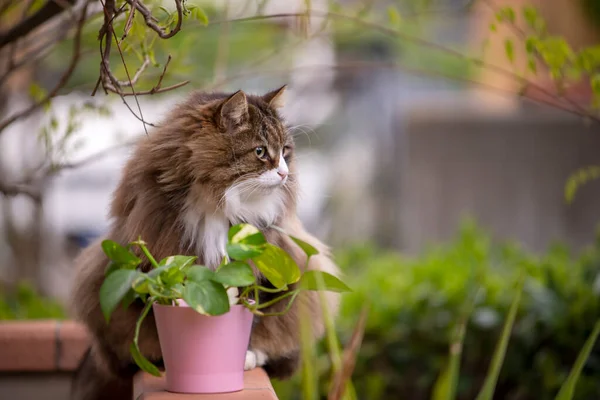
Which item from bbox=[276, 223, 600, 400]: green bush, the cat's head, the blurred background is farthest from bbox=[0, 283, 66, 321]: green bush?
the cat's head

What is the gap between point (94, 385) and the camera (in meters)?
→ 2.46

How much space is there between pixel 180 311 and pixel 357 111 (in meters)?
4.90

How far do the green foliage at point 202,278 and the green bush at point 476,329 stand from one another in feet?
4.40

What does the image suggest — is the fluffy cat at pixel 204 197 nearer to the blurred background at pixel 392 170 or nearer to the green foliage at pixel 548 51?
the blurred background at pixel 392 170

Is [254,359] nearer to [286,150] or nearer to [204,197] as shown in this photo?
[204,197]

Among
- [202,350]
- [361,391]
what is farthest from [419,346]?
[202,350]

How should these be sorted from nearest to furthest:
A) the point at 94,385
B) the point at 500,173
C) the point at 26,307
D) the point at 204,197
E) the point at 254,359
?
the point at 204,197 → the point at 254,359 → the point at 94,385 → the point at 26,307 → the point at 500,173

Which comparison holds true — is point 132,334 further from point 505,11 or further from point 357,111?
point 357,111

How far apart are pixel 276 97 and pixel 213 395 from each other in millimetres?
827

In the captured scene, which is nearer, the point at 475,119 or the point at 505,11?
the point at 505,11

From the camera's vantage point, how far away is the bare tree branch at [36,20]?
6.19 ft

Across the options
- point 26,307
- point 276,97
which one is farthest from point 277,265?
point 26,307

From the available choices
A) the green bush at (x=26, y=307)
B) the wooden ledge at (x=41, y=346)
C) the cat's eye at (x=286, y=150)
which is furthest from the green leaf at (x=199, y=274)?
the green bush at (x=26, y=307)

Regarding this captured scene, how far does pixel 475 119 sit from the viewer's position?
6762mm
